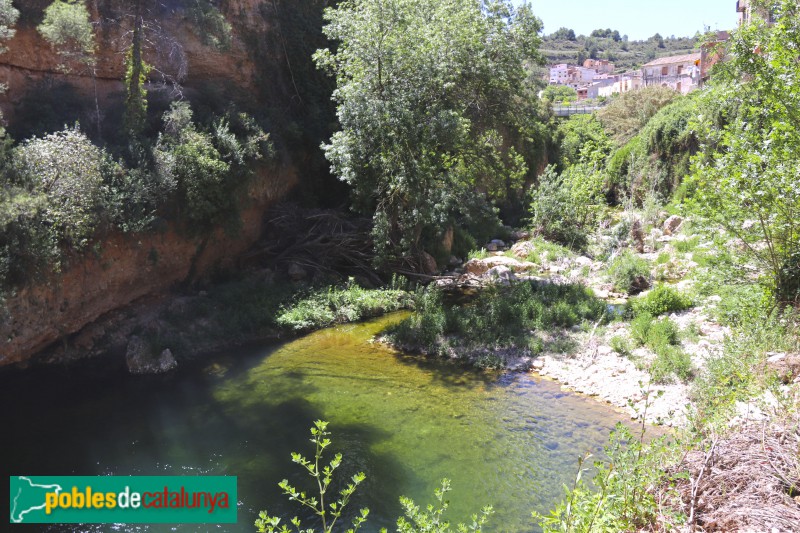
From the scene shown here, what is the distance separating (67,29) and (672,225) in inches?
814

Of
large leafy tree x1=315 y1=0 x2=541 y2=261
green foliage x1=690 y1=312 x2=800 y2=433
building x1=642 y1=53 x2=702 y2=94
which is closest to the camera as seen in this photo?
green foliage x1=690 y1=312 x2=800 y2=433

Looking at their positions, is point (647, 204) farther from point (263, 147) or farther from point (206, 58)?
point (206, 58)

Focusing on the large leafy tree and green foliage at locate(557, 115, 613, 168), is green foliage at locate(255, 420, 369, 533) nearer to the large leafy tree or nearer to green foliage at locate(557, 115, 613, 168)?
the large leafy tree

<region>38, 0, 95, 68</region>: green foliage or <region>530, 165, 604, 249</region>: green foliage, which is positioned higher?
<region>38, 0, 95, 68</region>: green foliage

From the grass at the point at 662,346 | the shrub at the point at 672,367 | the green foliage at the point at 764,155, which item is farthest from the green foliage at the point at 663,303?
the green foliage at the point at 764,155

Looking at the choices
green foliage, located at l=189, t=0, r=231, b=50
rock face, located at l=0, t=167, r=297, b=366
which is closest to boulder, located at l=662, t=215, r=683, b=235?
rock face, located at l=0, t=167, r=297, b=366

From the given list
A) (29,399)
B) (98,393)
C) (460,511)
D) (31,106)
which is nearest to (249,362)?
(98,393)

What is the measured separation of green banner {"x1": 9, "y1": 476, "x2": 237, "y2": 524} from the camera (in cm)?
673

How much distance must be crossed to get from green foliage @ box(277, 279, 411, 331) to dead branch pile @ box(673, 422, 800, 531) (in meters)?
10.2

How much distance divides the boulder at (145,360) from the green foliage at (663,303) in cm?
1060

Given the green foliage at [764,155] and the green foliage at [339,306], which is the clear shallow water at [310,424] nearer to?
the green foliage at [339,306]

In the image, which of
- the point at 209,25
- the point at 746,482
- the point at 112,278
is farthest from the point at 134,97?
the point at 746,482

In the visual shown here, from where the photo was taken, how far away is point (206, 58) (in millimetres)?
17312

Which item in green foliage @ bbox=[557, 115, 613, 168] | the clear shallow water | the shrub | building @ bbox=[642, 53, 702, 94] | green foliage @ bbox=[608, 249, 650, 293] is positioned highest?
building @ bbox=[642, 53, 702, 94]
